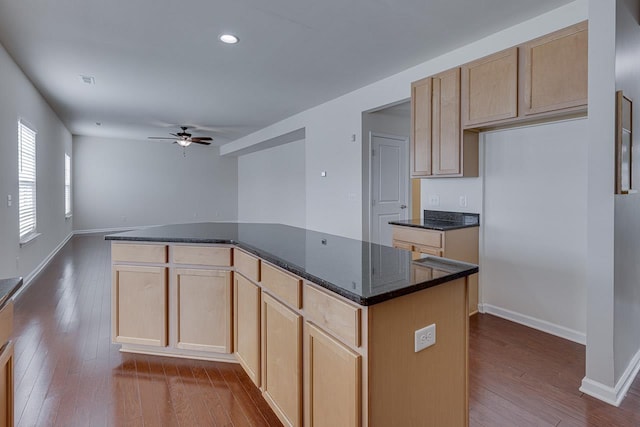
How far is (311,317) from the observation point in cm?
145

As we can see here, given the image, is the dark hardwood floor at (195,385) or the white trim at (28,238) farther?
the white trim at (28,238)

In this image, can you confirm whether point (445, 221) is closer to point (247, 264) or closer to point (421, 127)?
point (421, 127)

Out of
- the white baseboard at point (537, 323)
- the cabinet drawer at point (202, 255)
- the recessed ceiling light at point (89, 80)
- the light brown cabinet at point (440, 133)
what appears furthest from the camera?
the recessed ceiling light at point (89, 80)

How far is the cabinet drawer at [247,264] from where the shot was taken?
1984 millimetres

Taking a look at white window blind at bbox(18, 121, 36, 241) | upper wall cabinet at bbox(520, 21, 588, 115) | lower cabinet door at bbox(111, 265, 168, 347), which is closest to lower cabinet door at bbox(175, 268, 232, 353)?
lower cabinet door at bbox(111, 265, 168, 347)

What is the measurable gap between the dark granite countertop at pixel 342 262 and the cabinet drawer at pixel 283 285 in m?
0.06

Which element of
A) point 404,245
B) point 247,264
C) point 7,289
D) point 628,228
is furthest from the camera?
point 404,245

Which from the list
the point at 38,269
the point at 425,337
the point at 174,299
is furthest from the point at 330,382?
the point at 38,269

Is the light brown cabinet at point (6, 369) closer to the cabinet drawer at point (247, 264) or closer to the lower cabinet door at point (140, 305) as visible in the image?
the cabinet drawer at point (247, 264)

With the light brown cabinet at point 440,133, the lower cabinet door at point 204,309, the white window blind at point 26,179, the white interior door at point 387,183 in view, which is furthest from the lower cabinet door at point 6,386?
the white interior door at point 387,183

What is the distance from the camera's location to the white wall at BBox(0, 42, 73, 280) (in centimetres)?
358

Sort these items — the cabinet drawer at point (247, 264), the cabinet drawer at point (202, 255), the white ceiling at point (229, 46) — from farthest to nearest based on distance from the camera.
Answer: the white ceiling at point (229, 46), the cabinet drawer at point (202, 255), the cabinet drawer at point (247, 264)

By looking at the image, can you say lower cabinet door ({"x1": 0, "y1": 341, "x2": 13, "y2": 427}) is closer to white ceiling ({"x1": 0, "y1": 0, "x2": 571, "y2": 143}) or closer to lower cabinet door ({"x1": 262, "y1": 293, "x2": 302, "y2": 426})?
lower cabinet door ({"x1": 262, "y1": 293, "x2": 302, "y2": 426})

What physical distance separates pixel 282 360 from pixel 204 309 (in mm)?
942
